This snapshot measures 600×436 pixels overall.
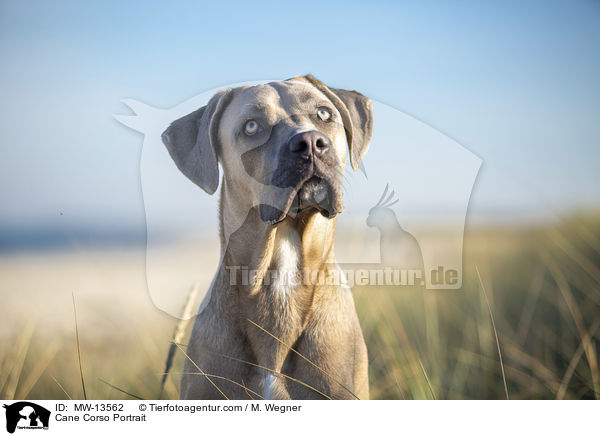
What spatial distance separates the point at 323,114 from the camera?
8.22 feet

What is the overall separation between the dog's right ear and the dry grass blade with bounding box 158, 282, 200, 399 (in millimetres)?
564

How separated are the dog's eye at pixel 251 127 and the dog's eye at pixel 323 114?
31cm

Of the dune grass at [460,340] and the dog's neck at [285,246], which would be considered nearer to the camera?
the dog's neck at [285,246]

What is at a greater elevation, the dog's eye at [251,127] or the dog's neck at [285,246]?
the dog's eye at [251,127]

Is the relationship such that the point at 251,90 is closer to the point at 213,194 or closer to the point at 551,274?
the point at 213,194

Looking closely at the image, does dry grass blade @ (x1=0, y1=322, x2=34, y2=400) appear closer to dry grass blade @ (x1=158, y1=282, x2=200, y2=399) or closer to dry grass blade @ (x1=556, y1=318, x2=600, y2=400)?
dry grass blade @ (x1=158, y1=282, x2=200, y2=399)

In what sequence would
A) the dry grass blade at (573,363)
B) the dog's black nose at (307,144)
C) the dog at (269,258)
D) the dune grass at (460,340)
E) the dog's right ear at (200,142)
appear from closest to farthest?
the dog's black nose at (307,144) → the dog at (269,258) → the dog's right ear at (200,142) → the dry grass blade at (573,363) → the dune grass at (460,340)

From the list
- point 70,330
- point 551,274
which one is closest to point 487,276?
point 551,274

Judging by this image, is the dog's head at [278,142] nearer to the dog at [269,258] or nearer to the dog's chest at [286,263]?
the dog at [269,258]
